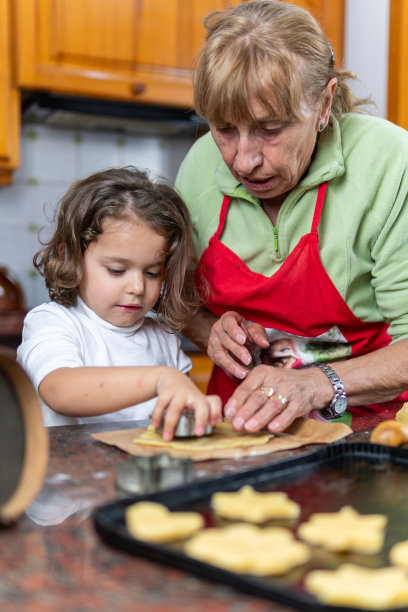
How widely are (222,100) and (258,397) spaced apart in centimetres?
50

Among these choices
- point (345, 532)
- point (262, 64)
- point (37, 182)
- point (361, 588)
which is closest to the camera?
point (361, 588)

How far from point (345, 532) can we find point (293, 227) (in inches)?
36.4

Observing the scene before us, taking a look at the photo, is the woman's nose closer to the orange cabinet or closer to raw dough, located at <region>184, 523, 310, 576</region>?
raw dough, located at <region>184, 523, 310, 576</region>

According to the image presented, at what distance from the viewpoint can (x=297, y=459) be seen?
0.82m

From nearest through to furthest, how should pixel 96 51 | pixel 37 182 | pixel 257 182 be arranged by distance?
pixel 257 182 → pixel 96 51 → pixel 37 182

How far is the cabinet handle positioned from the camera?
2762mm

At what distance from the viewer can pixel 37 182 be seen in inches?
116

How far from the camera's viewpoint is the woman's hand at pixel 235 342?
4.34ft

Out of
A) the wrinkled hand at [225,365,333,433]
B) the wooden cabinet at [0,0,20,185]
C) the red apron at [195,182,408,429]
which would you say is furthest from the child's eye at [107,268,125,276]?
the wooden cabinet at [0,0,20,185]

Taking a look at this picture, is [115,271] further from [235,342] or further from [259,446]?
[259,446]

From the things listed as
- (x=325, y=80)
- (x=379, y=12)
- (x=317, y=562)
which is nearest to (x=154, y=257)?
(x=325, y=80)

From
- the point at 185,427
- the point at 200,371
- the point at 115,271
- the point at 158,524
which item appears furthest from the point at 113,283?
the point at 200,371

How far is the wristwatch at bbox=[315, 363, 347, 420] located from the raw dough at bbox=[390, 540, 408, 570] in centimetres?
64

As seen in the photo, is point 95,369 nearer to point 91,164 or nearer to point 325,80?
point 325,80
